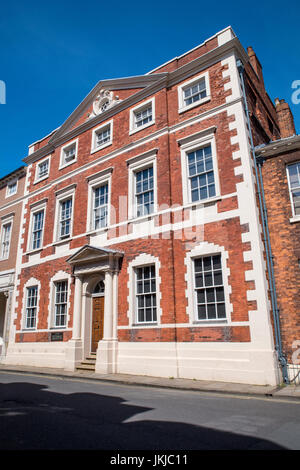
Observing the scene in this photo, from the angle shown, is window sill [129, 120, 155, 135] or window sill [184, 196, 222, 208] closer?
window sill [184, 196, 222, 208]

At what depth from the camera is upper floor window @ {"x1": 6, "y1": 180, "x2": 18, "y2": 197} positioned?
73.1 ft

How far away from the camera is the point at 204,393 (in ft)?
28.6

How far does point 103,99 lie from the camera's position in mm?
17547

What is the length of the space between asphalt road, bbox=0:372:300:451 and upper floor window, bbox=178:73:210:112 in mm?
11017

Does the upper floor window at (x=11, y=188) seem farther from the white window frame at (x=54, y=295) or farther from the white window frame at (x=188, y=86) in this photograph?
the white window frame at (x=188, y=86)

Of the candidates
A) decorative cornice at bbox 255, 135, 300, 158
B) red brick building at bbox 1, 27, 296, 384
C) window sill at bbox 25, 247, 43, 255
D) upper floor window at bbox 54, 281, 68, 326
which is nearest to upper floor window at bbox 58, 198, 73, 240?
red brick building at bbox 1, 27, 296, 384

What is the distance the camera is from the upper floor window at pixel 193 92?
13.5 meters

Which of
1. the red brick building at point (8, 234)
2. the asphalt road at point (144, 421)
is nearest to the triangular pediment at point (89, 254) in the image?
the asphalt road at point (144, 421)

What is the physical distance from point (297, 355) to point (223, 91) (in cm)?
991

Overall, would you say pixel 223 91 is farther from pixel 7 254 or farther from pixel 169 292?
pixel 7 254

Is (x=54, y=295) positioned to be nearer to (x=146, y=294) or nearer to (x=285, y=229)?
(x=146, y=294)

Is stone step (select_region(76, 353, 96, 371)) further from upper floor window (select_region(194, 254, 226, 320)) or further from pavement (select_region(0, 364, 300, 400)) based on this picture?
upper floor window (select_region(194, 254, 226, 320))

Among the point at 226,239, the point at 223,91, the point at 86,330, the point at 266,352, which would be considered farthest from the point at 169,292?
the point at 223,91

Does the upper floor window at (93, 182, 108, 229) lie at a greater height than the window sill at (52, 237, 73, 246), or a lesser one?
greater
